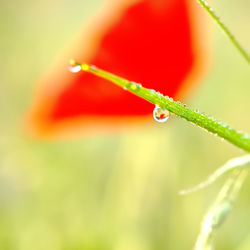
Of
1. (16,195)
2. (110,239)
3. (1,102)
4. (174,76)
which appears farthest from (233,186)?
(1,102)

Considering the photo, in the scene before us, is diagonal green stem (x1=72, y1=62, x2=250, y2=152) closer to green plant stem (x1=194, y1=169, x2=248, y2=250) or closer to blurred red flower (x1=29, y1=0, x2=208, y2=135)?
green plant stem (x1=194, y1=169, x2=248, y2=250)

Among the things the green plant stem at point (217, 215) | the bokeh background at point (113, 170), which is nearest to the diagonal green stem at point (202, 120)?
the green plant stem at point (217, 215)

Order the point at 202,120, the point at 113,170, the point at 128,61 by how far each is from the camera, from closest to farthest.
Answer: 1. the point at 202,120
2. the point at 128,61
3. the point at 113,170

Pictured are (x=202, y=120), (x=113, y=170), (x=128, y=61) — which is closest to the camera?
(x=202, y=120)

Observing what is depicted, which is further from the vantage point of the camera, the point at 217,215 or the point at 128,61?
the point at 128,61

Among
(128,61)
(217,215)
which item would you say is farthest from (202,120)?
(128,61)

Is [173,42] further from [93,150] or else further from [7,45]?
[7,45]

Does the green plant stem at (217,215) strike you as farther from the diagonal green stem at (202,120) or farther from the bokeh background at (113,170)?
the bokeh background at (113,170)

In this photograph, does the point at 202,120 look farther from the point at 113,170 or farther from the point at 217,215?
the point at 113,170
